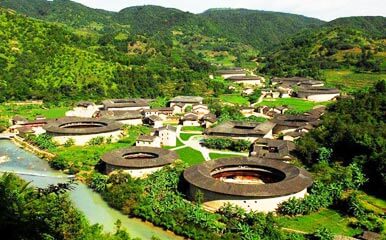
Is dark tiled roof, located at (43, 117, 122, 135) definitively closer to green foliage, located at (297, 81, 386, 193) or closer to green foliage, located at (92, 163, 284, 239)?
green foliage, located at (92, 163, 284, 239)

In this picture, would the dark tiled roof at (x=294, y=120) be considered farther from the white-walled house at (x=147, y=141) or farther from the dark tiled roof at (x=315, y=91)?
the dark tiled roof at (x=315, y=91)

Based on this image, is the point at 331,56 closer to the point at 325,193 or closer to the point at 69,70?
the point at 69,70

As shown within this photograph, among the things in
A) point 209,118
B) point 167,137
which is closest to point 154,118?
point 209,118

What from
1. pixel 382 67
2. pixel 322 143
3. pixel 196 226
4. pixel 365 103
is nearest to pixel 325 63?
pixel 382 67

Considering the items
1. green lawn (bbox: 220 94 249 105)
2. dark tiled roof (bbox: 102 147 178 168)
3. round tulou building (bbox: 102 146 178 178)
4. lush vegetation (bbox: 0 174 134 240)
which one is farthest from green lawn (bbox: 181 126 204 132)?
lush vegetation (bbox: 0 174 134 240)

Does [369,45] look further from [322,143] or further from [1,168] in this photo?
[1,168]

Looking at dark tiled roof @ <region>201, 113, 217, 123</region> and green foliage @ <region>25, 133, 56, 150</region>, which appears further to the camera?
dark tiled roof @ <region>201, 113, 217, 123</region>
